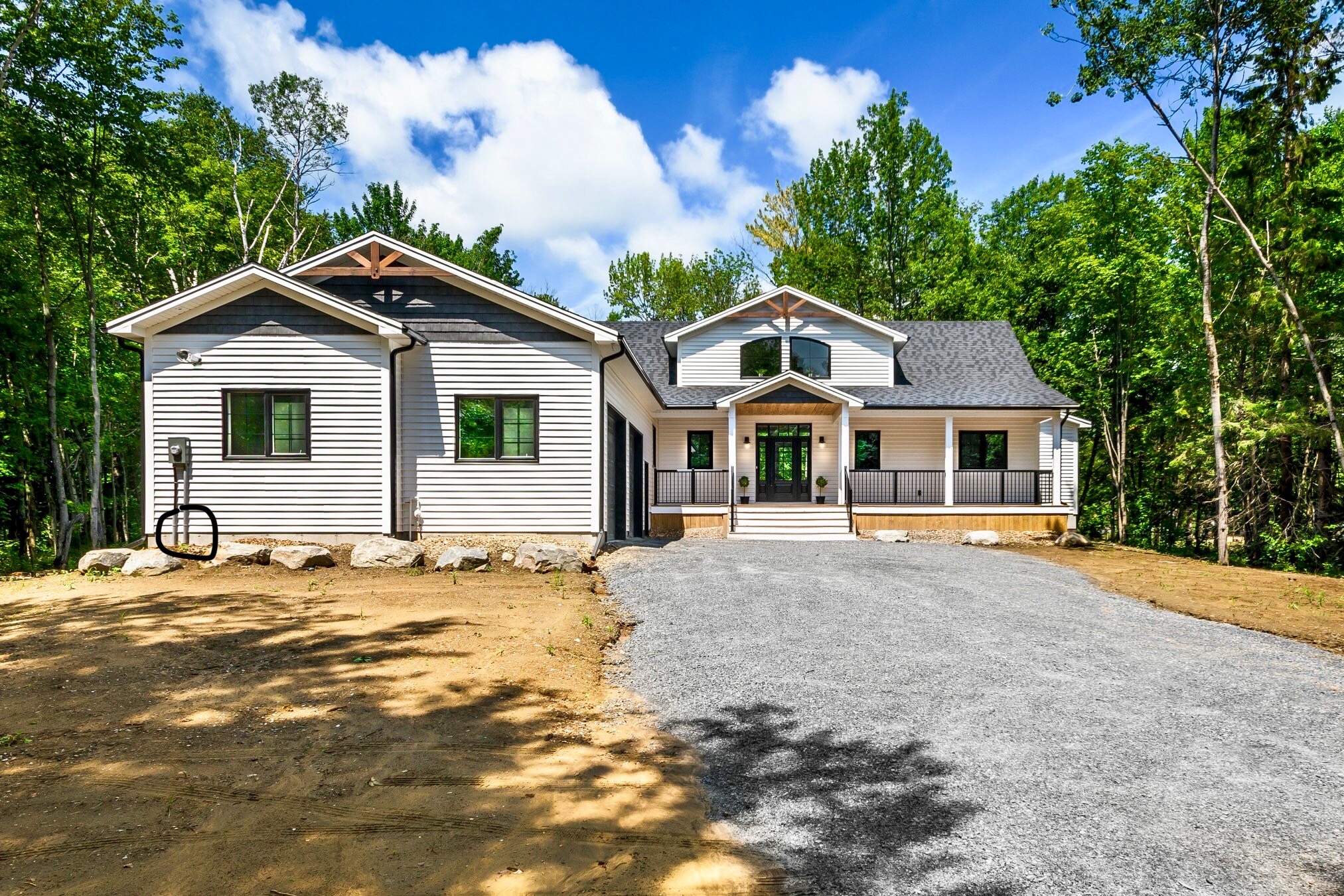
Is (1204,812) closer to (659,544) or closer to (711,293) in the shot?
(659,544)

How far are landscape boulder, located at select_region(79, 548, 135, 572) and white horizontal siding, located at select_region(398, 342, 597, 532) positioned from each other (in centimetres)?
392

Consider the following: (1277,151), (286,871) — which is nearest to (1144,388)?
(1277,151)

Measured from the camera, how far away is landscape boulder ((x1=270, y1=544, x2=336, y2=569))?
9750mm

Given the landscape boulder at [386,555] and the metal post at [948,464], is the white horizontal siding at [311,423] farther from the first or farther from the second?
the metal post at [948,464]

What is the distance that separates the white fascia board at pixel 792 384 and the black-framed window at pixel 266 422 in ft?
31.5

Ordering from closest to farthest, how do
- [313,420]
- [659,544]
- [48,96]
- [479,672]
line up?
1. [479,672]
2. [313,420]
3. [48,96]
4. [659,544]

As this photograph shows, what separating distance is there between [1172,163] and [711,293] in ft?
65.0

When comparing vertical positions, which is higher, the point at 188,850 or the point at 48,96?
the point at 48,96

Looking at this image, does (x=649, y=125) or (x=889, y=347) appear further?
(x=649, y=125)

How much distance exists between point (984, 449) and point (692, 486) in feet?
28.2

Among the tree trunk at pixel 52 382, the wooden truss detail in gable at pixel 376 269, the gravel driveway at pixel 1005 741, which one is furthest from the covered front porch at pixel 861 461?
the tree trunk at pixel 52 382

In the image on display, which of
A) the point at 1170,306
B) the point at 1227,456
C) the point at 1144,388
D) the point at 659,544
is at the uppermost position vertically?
the point at 1170,306

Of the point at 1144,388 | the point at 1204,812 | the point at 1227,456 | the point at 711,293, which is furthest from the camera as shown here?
the point at 711,293

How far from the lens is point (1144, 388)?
22734 millimetres
